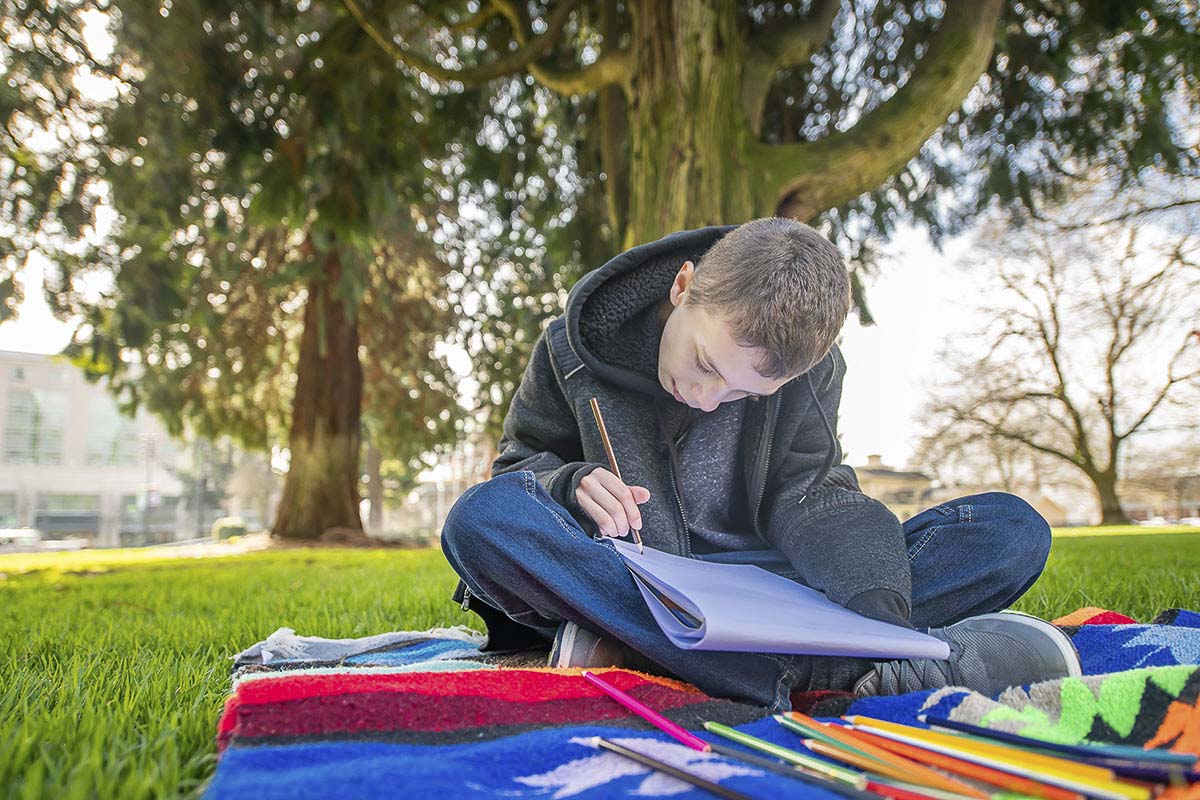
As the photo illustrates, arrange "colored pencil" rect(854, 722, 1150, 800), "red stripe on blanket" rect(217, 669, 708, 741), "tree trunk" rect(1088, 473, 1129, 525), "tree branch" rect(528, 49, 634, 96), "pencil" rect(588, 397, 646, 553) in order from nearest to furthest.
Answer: "colored pencil" rect(854, 722, 1150, 800) → "red stripe on blanket" rect(217, 669, 708, 741) → "pencil" rect(588, 397, 646, 553) → "tree branch" rect(528, 49, 634, 96) → "tree trunk" rect(1088, 473, 1129, 525)

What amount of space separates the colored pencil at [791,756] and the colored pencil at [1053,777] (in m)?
0.11

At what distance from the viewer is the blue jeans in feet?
4.17

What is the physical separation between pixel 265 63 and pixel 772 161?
12.9ft

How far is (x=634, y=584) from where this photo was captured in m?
1.36

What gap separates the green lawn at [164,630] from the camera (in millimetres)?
899

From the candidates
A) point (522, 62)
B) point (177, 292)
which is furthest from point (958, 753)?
point (177, 292)

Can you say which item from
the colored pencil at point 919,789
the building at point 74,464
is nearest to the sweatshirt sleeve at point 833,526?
the colored pencil at point 919,789

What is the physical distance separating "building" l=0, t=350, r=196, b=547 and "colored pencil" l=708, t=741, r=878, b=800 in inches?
1335

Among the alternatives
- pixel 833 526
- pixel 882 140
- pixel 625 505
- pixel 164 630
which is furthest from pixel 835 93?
pixel 164 630

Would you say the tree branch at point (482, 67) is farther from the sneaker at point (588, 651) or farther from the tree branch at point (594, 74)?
the sneaker at point (588, 651)

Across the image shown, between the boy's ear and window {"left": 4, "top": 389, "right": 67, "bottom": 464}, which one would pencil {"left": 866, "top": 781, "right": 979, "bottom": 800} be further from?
window {"left": 4, "top": 389, "right": 67, "bottom": 464}

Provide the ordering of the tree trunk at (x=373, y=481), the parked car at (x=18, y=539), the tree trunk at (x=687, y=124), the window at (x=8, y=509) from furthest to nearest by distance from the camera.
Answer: the window at (x=8, y=509)
the parked car at (x=18, y=539)
the tree trunk at (x=373, y=481)
the tree trunk at (x=687, y=124)

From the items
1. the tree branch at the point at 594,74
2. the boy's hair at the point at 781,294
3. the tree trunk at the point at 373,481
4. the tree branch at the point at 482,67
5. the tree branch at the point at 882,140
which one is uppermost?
the tree branch at the point at 482,67

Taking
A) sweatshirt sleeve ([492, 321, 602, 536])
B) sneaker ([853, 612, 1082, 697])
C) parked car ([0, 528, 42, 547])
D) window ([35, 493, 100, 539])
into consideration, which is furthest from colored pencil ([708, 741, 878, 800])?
window ([35, 493, 100, 539])
